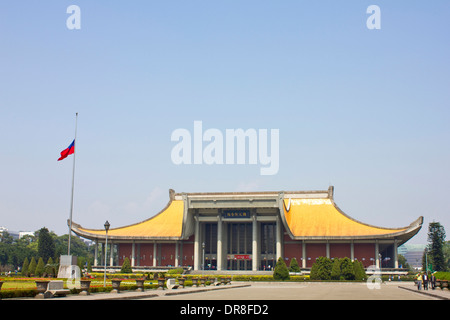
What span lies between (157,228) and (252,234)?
14.4 meters

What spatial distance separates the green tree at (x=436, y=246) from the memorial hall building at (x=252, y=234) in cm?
1317

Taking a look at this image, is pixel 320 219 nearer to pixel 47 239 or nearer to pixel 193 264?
pixel 193 264

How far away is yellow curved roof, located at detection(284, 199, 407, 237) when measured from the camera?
69.6 m

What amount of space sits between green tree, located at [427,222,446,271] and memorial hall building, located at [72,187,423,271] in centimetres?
1317

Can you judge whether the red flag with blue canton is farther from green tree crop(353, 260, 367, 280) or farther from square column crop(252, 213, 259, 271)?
square column crop(252, 213, 259, 271)

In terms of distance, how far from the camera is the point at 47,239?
287 ft

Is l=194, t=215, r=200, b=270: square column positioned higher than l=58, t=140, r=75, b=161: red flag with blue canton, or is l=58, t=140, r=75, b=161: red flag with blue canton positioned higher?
l=58, t=140, r=75, b=161: red flag with blue canton

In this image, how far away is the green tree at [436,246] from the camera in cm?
8544

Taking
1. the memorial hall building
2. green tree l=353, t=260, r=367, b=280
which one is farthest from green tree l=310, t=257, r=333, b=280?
the memorial hall building

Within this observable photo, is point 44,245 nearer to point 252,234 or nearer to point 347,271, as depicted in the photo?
point 252,234

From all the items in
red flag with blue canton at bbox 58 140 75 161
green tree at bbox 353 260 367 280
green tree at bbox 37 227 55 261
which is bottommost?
green tree at bbox 353 260 367 280

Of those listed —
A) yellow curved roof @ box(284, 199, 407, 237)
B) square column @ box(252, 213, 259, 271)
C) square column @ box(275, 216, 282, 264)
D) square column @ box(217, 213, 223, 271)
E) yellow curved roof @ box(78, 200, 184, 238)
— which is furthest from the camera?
yellow curved roof @ box(78, 200, 184, 238)
